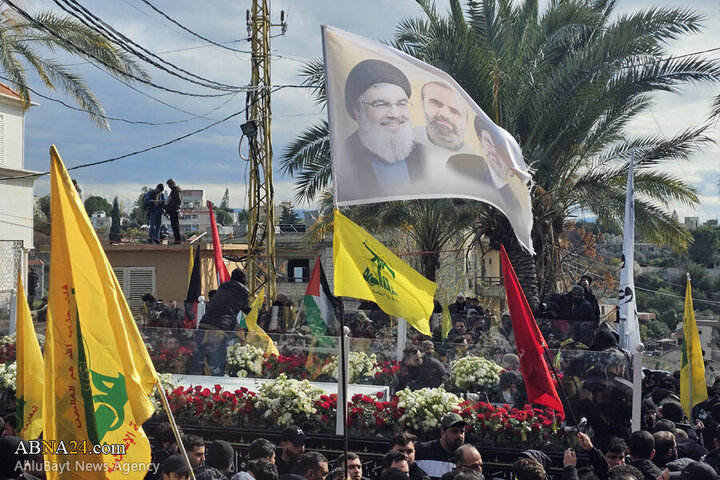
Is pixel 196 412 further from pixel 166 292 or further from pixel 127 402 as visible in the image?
pixel 166 292

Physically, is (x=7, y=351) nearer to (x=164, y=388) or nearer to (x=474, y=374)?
(x=164, y=388)

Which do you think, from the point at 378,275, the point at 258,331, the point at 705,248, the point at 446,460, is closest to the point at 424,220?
the point at 258,331

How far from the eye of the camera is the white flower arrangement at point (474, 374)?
26.9ft

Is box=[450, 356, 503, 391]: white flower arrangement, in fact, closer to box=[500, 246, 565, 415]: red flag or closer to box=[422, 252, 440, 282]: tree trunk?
box=[500, 246, 565, 415]: red flag

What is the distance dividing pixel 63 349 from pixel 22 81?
12.7 meters

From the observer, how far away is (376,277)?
272 inches

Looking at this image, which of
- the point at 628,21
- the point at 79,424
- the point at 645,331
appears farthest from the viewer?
the point at 645,331

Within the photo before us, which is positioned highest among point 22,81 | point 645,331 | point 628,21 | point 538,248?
point 628,21

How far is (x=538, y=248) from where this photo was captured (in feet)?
57.1

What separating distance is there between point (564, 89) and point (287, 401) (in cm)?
983

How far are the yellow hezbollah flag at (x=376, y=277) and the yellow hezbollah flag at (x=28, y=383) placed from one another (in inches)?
103

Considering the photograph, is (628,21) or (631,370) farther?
(628,21)

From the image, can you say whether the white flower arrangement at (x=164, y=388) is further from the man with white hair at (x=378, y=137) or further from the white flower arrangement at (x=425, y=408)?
the man with white hair at (x=378, y=137)

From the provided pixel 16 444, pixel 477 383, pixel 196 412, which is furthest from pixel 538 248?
pixel 16 444
